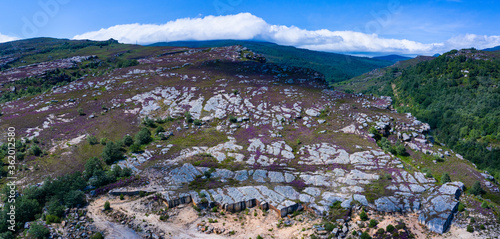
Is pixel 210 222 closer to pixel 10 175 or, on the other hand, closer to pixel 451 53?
pixel 10 175

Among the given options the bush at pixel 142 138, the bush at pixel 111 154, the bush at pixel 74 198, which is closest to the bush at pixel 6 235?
the bush at pixel 74 198

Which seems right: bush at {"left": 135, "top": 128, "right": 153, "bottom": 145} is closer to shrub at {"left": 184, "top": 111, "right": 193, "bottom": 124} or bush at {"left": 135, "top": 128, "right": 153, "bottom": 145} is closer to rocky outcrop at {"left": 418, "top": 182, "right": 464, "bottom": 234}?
shrub at {"left": 184, "top": 111, "right": 193, "bottom": 124}

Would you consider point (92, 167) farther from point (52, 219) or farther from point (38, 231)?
point (38, 231)

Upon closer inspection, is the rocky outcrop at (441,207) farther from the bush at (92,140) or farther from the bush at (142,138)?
the bush at (92,140)

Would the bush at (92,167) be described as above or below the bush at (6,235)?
above

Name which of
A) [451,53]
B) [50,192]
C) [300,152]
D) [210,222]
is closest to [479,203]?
[300,152]

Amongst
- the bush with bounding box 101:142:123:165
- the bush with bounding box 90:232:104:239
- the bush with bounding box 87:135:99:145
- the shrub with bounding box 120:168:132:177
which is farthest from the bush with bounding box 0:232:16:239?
the bush with bounding box 87:135:99:145
